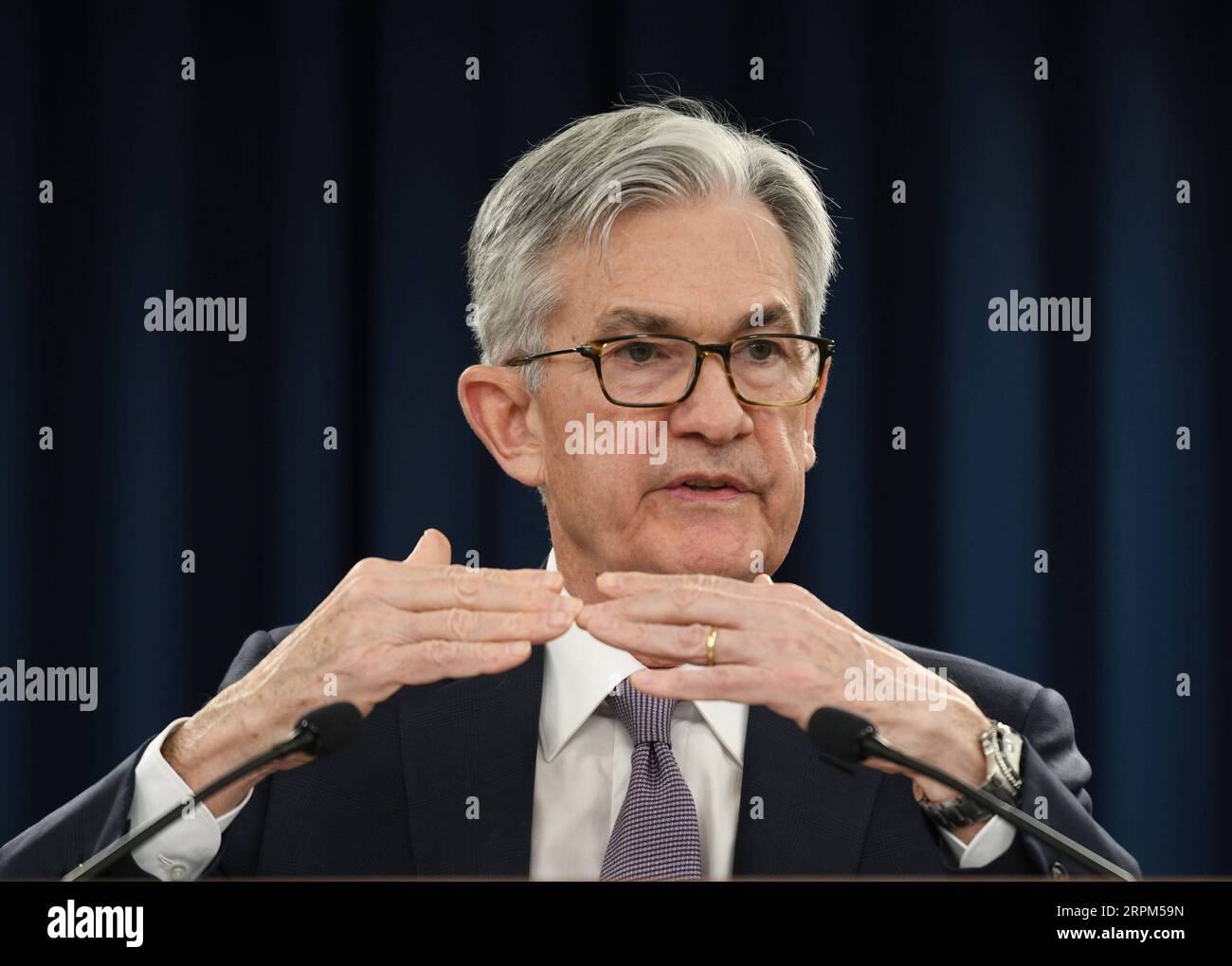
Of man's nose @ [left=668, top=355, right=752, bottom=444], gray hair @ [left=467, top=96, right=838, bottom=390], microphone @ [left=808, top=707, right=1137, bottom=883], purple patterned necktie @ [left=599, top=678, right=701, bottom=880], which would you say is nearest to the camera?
microphone @ [left=808, top=707, right=1137, bottom=883]

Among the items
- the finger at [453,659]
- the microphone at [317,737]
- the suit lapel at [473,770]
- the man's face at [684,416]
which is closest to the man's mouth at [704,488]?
the man's face at [684,416]

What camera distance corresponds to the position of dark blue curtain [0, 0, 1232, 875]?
80.6 inches

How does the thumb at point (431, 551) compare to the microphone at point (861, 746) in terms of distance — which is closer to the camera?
the microphone at point (861, 746)

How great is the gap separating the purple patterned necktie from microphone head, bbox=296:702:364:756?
1.44 feet

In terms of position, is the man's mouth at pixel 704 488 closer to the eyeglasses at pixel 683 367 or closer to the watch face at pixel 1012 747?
the eyeglasses at pixel 683 367

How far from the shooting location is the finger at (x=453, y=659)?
1.25m

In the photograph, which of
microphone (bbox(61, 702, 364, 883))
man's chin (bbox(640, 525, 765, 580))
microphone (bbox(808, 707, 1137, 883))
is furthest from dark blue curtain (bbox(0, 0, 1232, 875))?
microphone (bbox(808, 707, 1137, 883))

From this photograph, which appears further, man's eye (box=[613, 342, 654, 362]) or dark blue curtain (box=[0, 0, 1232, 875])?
dark blue curtain (box=[0, 0, 1232, 875])

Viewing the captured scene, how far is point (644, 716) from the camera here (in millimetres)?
1553

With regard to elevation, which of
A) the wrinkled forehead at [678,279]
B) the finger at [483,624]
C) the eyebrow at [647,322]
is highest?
the wrinkled forehead at [678,279]

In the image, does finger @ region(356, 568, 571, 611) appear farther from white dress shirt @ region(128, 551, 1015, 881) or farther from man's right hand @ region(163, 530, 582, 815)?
white dress shirt @ region(128, 551, 1015, 881)

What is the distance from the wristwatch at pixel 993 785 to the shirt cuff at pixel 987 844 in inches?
0.6
